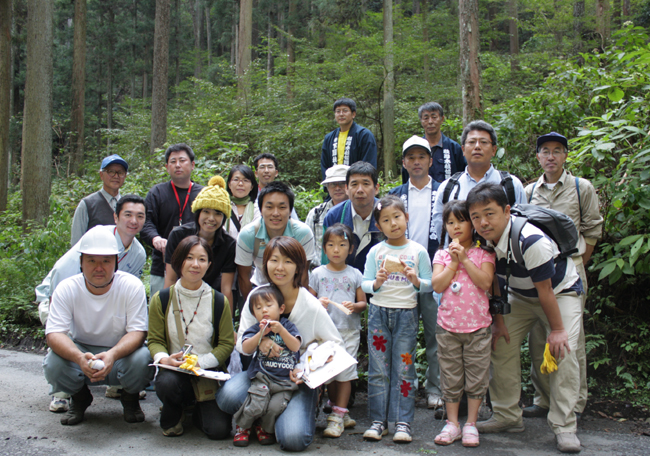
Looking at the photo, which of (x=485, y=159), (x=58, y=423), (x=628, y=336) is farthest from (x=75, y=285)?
(x=628, y=336)

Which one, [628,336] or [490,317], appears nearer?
[490,317]

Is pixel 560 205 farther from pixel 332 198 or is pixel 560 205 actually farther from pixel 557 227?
pixel 332 198

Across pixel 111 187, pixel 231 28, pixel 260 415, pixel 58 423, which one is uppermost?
pixel 231 28

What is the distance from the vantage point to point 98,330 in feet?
12.7

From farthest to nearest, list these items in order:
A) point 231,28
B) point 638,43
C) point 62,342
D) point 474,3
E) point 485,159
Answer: point 231,28, point 474,3, point 638,43, point 485,159, point 62,342

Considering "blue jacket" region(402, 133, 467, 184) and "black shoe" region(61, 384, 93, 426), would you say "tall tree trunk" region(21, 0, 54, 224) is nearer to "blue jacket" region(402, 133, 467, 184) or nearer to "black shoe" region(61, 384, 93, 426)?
"black shoe" region(61, 384, 93, 426)

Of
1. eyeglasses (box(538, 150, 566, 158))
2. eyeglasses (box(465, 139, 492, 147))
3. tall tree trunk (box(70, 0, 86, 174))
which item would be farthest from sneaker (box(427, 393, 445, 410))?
tall tree trunk (box(70, 0, 86, 174))

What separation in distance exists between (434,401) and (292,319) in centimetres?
160

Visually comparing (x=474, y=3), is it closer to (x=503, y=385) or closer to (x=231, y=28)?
(x=503, y=385)

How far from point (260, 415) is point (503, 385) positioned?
6.35 feet

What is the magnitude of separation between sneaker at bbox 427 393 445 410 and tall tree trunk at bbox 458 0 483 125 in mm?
4641

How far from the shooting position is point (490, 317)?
3.52 m

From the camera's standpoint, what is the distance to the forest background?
4684 millimetres

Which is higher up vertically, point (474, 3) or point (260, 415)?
point (474, 3)
